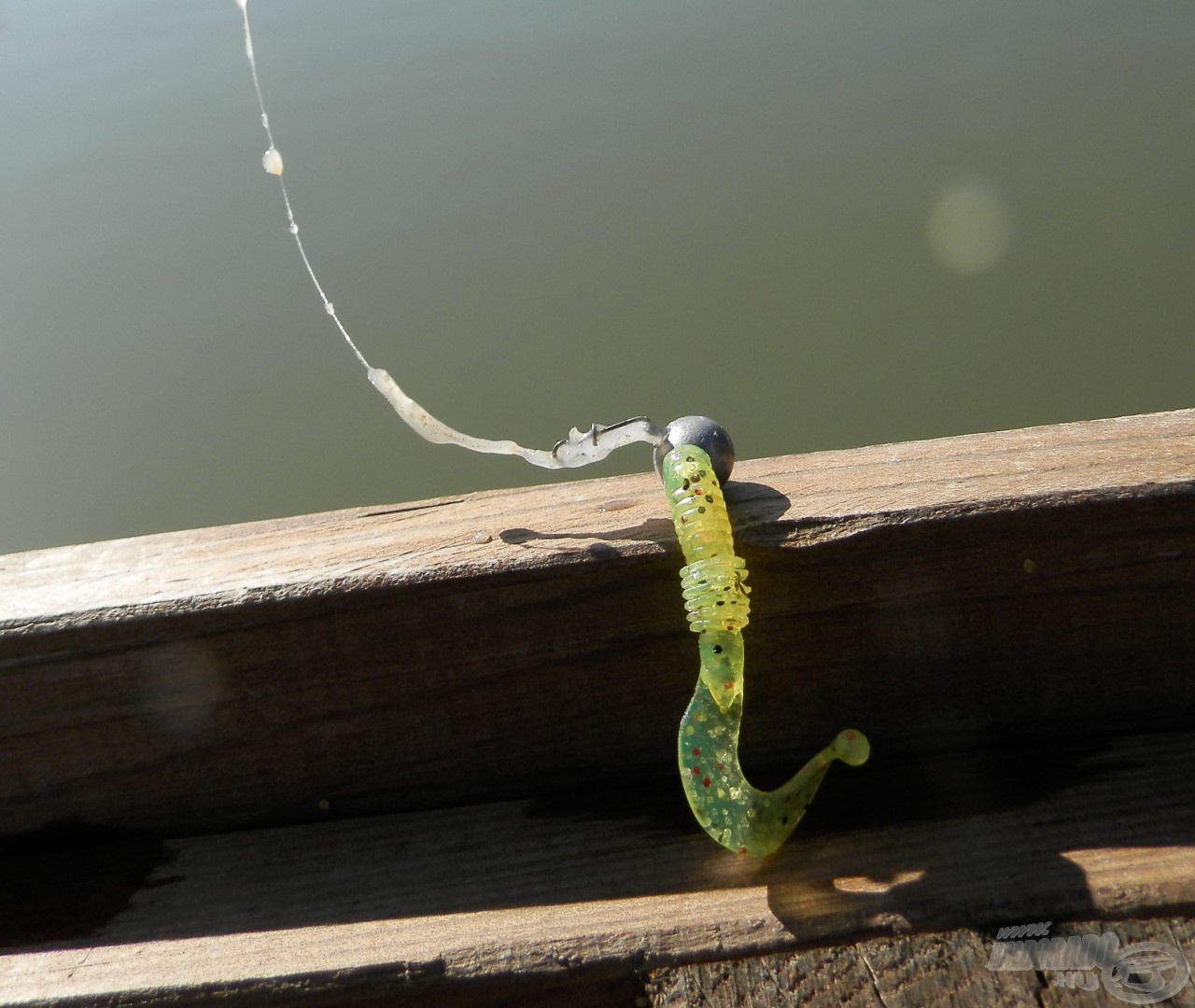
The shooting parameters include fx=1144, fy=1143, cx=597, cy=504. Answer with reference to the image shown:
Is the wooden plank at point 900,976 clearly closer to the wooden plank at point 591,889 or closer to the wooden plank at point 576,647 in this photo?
the wooden plank at point 591,889

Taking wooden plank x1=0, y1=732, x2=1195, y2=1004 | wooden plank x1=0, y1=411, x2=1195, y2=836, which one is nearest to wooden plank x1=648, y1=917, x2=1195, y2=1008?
wooden plank x1=0, y1=732, x2=1195, y2=1004

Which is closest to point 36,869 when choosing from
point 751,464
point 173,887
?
point 173,887

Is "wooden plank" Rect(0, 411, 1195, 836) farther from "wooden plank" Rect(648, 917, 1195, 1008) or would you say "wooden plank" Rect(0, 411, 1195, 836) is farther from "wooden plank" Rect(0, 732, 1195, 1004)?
"wooden plank" Rect(648, 917, 1195, 1008)

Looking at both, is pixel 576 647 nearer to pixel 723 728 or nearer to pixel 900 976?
pixel 723 728

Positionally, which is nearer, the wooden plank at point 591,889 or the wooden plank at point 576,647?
the wooden plank at point 591,889

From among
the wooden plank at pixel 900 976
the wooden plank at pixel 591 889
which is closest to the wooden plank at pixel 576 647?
the wooden plank at pixel 591 889
